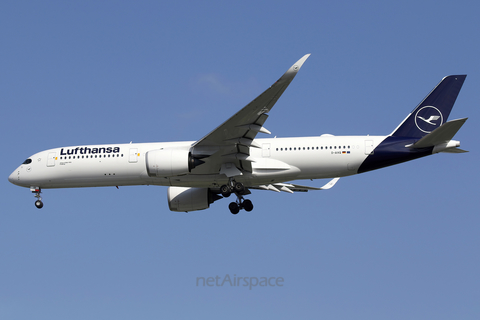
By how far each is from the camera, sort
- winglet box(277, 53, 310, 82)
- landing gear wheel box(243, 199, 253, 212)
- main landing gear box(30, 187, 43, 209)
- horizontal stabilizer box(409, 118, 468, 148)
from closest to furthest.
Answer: winglet box(277, 53, 310, 82), horizontal stabilizer box(409, 118, 468, 148), landing gear wheel box(243, 199, 253, 212), main landing gear box(30, 187, 43, 209)

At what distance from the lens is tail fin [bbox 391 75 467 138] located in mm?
23984

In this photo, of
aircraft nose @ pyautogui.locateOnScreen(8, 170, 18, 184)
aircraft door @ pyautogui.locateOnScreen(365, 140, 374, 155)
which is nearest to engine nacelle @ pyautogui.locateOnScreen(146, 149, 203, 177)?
aircraft door @ pyautogui.locateOnScreen(365, 140, 374, 155)

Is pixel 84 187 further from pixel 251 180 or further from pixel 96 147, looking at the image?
pixel 251 180

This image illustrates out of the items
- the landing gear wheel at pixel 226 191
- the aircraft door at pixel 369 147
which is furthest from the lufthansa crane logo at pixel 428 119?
the landing gear wheel at pixel 226 191

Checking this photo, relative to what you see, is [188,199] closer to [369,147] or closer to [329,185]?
[329,185]

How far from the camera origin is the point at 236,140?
72.4 feet

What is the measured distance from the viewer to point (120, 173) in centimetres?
2433

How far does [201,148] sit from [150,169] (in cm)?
220

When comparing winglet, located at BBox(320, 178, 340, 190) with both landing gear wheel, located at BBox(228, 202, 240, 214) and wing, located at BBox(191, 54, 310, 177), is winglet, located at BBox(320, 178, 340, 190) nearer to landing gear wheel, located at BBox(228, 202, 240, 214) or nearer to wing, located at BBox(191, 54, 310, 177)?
landing gear wheel, located at BBox(228, 202, 240, 214)

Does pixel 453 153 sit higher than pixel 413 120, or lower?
lower

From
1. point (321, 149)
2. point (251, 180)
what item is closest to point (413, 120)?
point (321, 149)

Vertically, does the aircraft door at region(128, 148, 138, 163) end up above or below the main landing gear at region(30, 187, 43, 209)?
above

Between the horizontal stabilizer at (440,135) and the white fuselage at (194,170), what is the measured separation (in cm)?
173

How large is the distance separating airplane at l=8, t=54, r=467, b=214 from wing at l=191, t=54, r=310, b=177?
39mm
